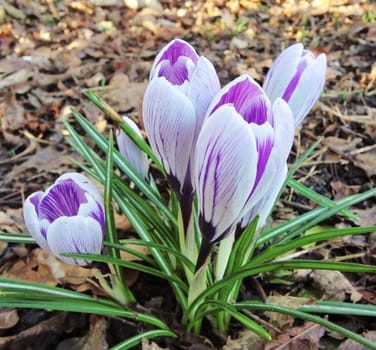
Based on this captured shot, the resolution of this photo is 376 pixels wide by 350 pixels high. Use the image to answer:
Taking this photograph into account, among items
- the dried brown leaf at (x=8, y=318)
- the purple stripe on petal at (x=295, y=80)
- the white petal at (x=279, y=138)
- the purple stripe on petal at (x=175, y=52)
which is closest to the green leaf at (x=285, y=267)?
the white petal at (x=279, y=138)

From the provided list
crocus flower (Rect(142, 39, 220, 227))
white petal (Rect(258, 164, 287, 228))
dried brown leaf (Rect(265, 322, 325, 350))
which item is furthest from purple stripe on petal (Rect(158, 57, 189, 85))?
dried brown leaf (Rect(265, 322, 325, 350))

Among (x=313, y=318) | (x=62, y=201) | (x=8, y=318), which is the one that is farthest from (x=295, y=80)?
(x=8, y=318)

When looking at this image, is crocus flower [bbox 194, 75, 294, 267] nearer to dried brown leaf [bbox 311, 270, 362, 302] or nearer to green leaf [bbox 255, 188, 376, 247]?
green leaf [bbox 255, 188, 376, 247]

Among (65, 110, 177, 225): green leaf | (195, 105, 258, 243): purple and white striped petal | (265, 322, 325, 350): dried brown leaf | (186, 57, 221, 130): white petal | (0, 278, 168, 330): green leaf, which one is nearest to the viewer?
(195, 105, 258, 243): purple and white striped petal

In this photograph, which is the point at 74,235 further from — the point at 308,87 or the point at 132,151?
the point at 308,87

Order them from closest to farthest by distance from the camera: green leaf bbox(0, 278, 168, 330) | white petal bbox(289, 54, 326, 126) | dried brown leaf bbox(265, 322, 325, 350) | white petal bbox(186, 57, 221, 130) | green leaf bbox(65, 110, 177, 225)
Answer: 1. white petal bbox(186, 57, 221, 130)
2. white petal bbox(289, 54, 326, 126)
3. green leaf bbox(0, 278, 168, 330)
4. dried brown leaf bbox(265, 322, 325, 350)
5. green leaf bbox(65, 110, 177, 225)

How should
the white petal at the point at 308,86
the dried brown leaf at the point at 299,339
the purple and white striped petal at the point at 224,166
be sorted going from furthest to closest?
the dried brown leaf at the point at 299,339 → the white petal at the point at 308,86 → the purple and white striped petal at the point at 224,166

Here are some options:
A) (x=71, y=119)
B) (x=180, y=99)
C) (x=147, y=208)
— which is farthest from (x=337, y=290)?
(x=71, y=119)

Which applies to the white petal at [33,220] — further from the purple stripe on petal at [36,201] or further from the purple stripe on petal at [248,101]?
the purple stripe on petal at [248,101]
